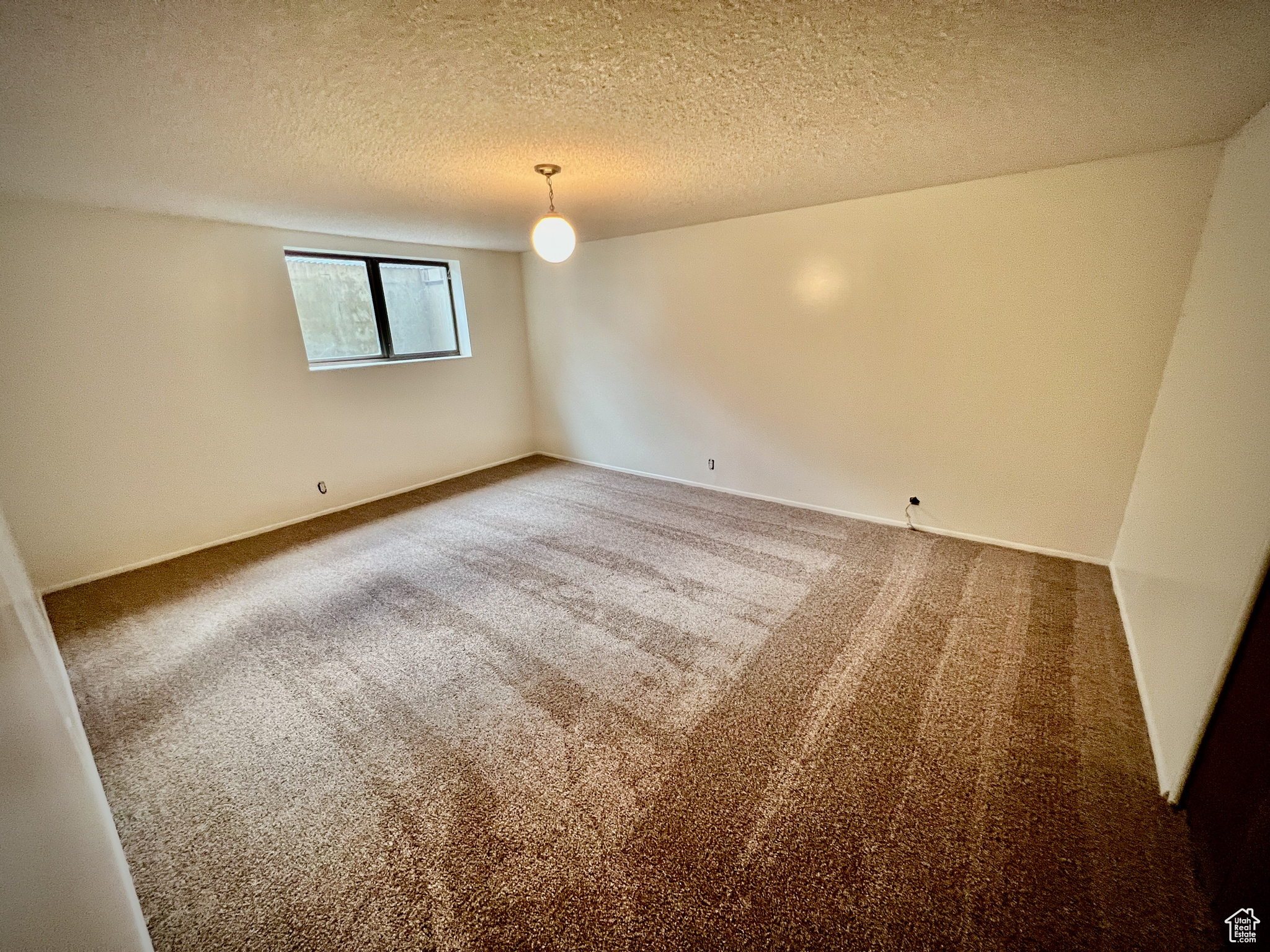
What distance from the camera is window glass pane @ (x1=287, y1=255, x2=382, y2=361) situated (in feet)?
12.6

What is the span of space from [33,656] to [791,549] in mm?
3168

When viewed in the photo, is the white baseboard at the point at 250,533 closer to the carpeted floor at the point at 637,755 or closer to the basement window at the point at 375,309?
the carpeted floor at the point at 637,755

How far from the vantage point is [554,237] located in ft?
8.13

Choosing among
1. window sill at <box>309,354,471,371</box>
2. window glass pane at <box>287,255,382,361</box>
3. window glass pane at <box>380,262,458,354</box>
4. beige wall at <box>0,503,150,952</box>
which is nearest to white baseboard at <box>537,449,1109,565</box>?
window sill at <box>309,354,471,371</box>

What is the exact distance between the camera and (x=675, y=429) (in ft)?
14.6

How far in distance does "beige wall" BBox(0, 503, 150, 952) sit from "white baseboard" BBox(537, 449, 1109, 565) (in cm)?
383

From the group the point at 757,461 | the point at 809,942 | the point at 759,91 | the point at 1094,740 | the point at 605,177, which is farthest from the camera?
the point at 757,461

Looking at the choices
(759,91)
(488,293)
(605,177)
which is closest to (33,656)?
(759,91)

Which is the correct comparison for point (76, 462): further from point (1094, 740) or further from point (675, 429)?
point (1094, 740)

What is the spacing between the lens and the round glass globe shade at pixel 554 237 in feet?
8.00

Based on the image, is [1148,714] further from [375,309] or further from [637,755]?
[375,309]

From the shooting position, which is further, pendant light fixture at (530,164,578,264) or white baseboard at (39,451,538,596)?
white baseboard at (39,451,538,596)

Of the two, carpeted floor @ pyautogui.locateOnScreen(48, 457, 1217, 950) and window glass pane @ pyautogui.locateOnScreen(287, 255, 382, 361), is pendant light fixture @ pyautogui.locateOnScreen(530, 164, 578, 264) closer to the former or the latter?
carpeted floor @ pyautogui.locateOnScreen(48, 457, 1217, 950)

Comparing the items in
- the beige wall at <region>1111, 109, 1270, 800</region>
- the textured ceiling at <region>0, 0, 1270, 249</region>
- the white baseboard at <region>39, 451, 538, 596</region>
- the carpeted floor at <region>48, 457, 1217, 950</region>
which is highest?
the textured ceiling at <region>0, 0, 1270, 249</region>
